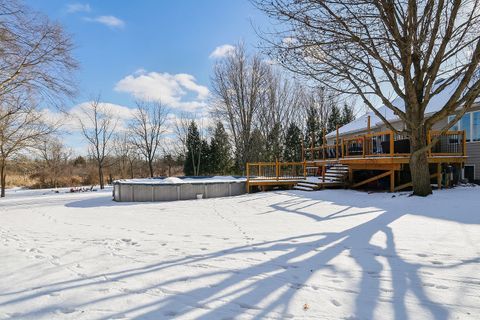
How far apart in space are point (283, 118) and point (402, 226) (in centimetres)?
2412

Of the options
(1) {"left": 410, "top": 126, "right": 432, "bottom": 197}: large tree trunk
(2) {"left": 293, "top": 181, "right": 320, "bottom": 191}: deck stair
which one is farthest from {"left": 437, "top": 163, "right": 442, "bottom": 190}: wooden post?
(2) {"left": 293, "top": 181, "right": 320, "bottom": 191}: deck stair

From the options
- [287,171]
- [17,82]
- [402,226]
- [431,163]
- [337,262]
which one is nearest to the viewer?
[337,262]

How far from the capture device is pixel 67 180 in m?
28.2

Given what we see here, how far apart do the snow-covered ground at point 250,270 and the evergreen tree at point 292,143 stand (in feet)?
81.3

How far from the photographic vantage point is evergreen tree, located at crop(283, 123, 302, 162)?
3090 centimetres

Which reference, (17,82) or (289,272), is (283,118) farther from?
(289,272)

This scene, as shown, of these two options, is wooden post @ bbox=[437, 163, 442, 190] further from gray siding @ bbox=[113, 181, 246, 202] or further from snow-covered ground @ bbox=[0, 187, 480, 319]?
gray siding @ bbox=[113, 181, 246, 202]

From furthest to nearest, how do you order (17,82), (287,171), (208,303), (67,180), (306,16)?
1. (67,180)
2. (287,171)
3. (17,82)
4. (306,16)
5. (208,303)

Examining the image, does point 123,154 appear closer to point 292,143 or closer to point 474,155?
point 292,143

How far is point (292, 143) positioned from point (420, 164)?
22403mm

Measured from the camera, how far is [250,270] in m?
3.31

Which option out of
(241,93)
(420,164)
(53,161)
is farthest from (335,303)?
(53,161)

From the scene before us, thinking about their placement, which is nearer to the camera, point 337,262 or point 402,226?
point 337,262

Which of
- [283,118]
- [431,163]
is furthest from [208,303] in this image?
[283,118]
